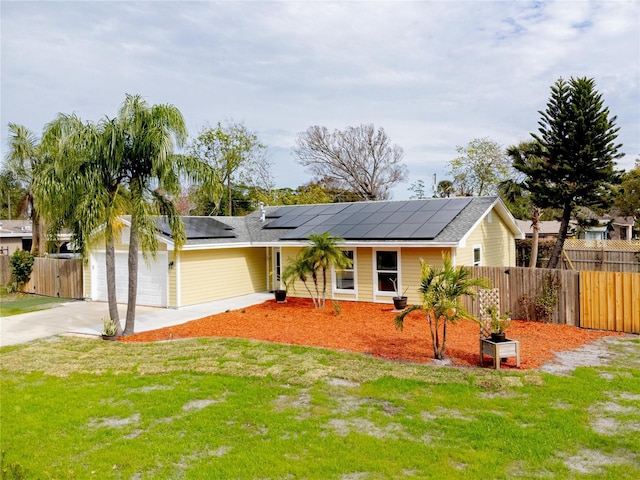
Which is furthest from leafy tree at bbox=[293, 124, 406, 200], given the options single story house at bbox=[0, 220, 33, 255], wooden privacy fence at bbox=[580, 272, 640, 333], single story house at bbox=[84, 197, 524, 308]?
wooden privacy fence at bbox=[580, 272, 640, 333]

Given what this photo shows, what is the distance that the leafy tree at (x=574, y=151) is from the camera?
664 inches

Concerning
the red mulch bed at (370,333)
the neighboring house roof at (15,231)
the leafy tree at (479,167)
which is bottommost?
the red mulch bed at (370,333)

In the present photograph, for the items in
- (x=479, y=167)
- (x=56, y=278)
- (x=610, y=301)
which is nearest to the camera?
(x=610, y=301)

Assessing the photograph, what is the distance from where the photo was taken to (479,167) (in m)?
37.6

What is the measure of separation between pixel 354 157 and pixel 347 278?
1105 inches

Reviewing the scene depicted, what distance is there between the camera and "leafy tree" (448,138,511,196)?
121 ft

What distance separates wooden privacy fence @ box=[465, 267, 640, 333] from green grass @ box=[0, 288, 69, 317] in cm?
1605

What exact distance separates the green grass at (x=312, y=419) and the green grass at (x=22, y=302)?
846 cm

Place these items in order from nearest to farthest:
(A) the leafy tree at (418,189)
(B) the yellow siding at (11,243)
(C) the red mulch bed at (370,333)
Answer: (C) the red mulch bed at (370,333), (B) the yellow siding at (11,243), (A) the leafy tree at (418,189)

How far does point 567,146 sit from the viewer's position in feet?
57.4

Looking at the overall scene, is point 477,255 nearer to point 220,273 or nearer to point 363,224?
point 363,224

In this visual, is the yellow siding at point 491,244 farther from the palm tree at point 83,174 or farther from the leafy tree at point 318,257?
the palm tree at point 83,174

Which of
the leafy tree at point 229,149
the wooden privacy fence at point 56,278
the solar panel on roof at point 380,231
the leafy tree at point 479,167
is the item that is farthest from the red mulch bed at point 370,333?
the leafy tree at point 479,167

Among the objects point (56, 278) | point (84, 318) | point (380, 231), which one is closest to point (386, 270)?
point (380, 231)
